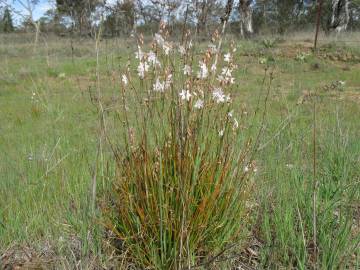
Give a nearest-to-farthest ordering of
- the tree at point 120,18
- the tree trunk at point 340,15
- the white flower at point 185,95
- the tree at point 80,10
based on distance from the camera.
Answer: the white flower at point 185,95 → the tree at point 120,18 → the tree at point 80,10 → the tree trunk at point 340,15

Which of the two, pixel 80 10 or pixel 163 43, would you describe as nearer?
pixel 163 43

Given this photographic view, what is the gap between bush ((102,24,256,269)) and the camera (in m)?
1.65

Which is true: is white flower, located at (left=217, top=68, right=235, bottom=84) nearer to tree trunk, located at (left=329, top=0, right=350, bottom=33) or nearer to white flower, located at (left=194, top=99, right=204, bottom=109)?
white flower, located at (left=194, top=99, right=204, bottom=109)

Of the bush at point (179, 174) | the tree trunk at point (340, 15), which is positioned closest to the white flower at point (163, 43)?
the bush at point (179, 174)

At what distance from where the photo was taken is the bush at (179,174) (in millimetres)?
1648

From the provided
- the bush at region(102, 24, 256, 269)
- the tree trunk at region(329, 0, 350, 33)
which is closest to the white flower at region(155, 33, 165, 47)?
the bush at region(102, 24, 256, 269)

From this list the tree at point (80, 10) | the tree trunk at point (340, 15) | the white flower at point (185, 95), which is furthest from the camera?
the tree trunk at point (340, 15)

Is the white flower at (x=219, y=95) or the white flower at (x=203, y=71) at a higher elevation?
the white flower at (x=203, y=71)

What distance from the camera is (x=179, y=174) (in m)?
1.61

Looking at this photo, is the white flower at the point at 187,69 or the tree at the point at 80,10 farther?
the tree at the point at 80,10

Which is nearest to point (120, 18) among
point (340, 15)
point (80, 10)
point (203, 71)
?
point (80, 10)

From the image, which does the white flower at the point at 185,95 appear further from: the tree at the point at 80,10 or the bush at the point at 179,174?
the tree at the point at 80,10

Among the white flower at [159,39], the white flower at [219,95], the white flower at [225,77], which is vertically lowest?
the white flower at [219,95]

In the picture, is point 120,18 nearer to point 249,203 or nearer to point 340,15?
point 249,203
